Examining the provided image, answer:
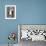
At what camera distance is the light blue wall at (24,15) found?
4.32 m

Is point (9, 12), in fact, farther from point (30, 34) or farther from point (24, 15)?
point (30, 34)

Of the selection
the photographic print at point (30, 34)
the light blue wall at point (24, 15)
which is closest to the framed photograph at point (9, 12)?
the light blue wall at point (24, 15)

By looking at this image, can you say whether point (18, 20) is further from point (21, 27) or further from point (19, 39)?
point (19, 39)

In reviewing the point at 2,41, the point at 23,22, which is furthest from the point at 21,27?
the point at 2,41

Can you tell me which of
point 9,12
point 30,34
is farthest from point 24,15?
point 30,34

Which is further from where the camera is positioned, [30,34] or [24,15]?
[24,15]

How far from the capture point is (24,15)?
4328 mm

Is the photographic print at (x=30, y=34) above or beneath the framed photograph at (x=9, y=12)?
beneath

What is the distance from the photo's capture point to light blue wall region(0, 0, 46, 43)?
432 cm

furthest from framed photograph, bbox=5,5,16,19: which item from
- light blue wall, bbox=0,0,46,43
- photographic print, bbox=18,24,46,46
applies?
photographic print, bbox=18,24,46,46

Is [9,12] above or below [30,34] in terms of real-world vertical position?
above

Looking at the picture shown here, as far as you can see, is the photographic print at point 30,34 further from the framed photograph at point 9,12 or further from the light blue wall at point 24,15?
the framed photograph at point 9,12

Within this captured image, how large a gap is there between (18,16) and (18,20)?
133 mm

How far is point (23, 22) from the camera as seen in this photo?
4328 millimetres
